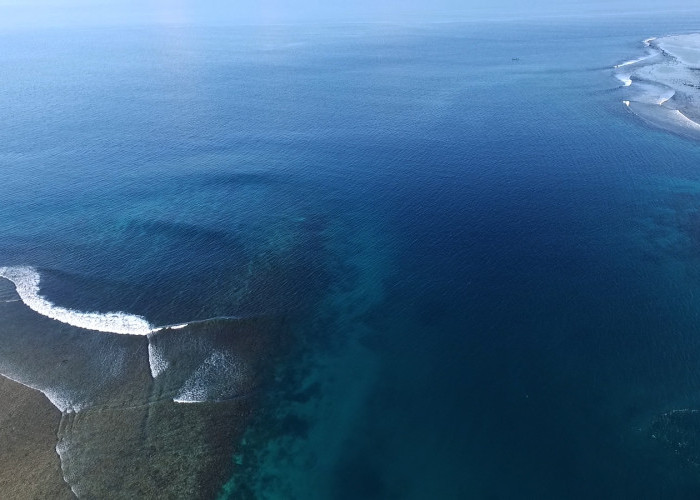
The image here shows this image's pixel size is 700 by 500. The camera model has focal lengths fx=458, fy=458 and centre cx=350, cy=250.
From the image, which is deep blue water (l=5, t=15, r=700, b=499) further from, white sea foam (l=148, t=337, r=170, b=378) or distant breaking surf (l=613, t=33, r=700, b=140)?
Answer: distant breaking surf (l=613, t=33, r=700, b=140)

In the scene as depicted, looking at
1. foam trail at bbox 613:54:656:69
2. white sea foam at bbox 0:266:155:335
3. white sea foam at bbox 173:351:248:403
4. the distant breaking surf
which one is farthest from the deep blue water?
foam trail at bbox 613:54:656:69

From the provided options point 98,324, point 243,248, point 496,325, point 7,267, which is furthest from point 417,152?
point 7,267

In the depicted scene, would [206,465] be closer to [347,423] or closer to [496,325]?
[347,423]

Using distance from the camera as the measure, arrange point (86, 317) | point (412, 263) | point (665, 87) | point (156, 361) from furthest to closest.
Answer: point (665, 87) → point (412, 263) → point (86, 317) → point (156, 361)

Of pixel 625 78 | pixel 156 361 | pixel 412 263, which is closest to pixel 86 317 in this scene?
pixel 156 361

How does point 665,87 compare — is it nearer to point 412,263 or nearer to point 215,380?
point 412,263

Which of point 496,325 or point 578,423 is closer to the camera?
point 578,423

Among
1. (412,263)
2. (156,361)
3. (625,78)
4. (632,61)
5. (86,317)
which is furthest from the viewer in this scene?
(632,61)
